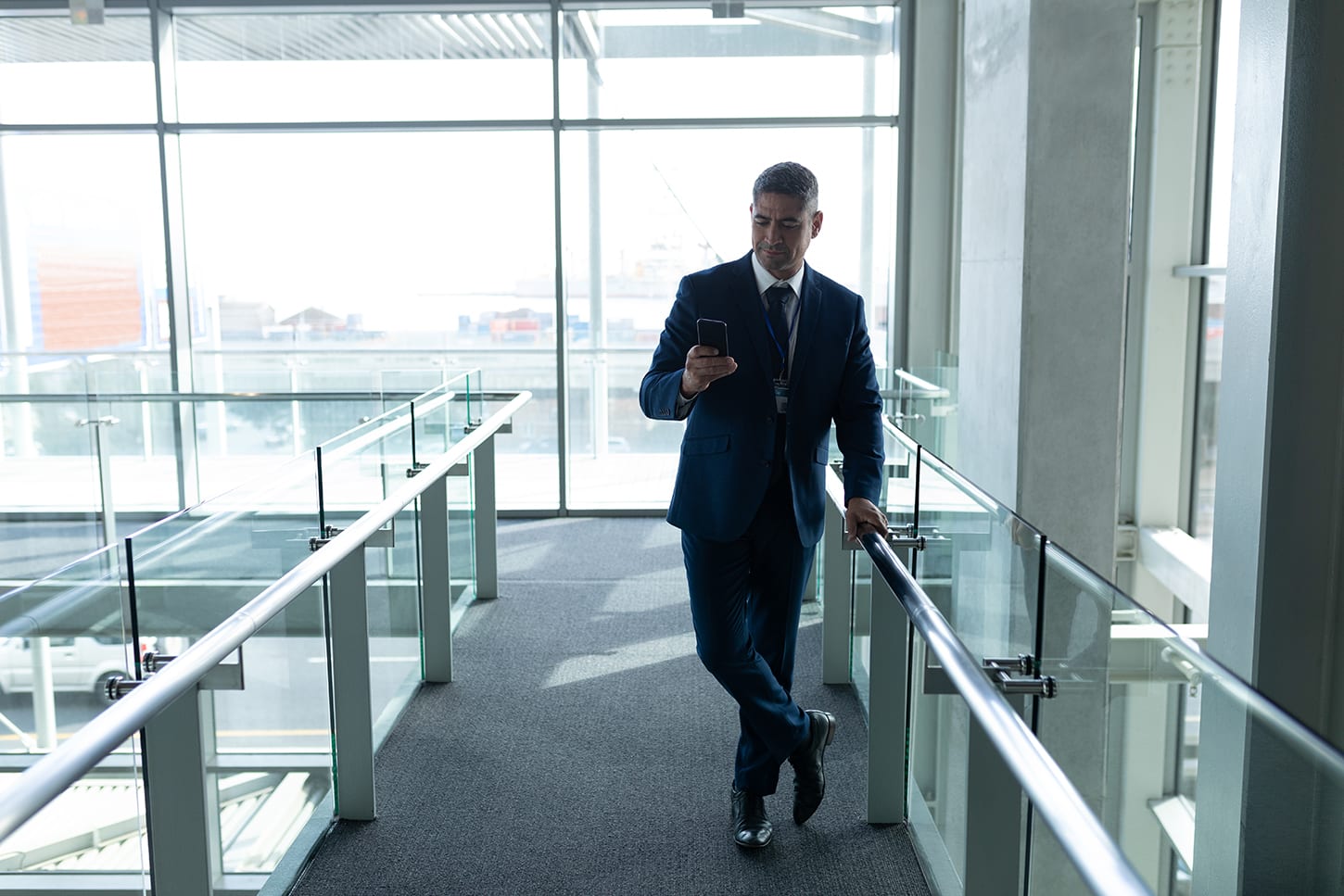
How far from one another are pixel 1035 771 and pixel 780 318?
1.63 meters

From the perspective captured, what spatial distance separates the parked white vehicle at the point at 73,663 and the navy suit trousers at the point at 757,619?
4.71 ft

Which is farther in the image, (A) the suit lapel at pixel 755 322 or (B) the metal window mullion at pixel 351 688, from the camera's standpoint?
(B) the metal window mullion at pixel 351 688

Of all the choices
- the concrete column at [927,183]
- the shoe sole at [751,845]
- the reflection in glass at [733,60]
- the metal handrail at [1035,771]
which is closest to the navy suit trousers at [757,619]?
the shoe sole at [751,845]

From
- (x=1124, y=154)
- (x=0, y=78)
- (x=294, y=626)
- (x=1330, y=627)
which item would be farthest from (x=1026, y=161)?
(x=0, y=78)

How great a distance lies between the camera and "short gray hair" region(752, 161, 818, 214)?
283 cm

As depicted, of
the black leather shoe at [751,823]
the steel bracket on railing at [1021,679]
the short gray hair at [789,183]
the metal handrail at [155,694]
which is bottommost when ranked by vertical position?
the black leather shoe at [751,823]

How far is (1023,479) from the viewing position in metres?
4.24

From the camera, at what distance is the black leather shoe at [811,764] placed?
3154 millimetres

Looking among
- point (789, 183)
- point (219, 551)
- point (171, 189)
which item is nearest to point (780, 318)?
point (789, 183)

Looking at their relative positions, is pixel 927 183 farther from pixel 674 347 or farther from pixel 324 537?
pixel 324 537

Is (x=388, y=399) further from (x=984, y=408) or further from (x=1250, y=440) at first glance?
(x=1250, y=440)

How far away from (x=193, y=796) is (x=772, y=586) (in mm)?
1489

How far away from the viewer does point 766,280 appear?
118 inches

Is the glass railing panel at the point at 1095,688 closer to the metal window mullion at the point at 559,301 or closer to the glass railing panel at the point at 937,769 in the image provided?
the glass railing panel at the point at 937,769
